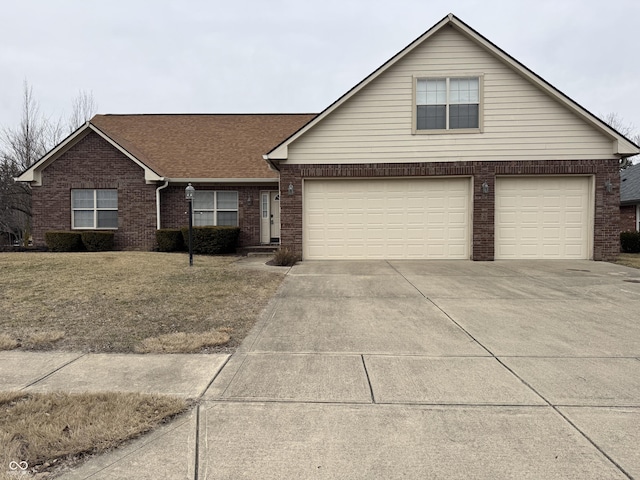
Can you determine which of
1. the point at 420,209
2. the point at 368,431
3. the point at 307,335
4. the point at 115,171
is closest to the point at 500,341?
the point at 307,335

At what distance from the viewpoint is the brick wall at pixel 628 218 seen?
21562 mm

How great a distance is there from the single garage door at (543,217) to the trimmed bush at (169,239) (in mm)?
11100

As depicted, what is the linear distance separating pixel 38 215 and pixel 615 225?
20.1m

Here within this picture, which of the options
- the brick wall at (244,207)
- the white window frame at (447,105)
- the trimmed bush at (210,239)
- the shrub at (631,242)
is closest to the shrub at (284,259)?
the trimmed bush at (210,239)

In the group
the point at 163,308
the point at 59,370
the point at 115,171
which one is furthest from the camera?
the point at 115,171

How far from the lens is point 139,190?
51.0 ft

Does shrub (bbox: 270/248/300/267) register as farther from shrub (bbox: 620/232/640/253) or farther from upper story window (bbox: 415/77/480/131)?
shrub (bbox: 620/232/640/253)

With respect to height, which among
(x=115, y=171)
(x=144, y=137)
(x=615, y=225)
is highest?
(x=144, y=137)

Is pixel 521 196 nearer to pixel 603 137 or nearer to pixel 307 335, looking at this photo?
pixel 603 137

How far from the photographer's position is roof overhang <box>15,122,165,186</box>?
15.0 meters

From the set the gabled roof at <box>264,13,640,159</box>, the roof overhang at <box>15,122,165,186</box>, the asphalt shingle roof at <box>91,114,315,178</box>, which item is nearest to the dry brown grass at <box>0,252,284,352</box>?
the roof overhang at <box>15,122,165,186</box>

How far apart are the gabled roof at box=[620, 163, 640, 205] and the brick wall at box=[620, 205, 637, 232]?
0.60m

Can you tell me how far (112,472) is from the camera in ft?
8.41

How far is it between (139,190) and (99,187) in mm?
1551
